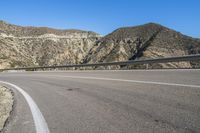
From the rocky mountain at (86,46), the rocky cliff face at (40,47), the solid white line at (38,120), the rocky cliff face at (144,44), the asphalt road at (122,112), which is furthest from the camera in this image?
the rocky cliff face at (40,47)

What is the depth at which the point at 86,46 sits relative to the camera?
3784 inches

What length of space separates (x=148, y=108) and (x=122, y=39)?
63.0 m

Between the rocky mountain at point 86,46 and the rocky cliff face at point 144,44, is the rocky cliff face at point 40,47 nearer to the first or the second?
the rocky mountain at point 86,46

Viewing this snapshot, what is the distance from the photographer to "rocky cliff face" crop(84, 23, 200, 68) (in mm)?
50938

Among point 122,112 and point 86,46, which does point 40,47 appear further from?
point 122,112

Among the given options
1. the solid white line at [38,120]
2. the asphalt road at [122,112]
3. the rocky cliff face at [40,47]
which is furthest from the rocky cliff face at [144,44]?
the solid white line at [38,120]

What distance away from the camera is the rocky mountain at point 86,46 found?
52.9m

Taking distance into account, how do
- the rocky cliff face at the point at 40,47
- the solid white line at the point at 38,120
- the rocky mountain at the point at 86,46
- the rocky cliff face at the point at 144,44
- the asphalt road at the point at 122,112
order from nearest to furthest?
1. the asphalt road at the point at 122,112
2. the solid white line at the point at 38,120
3. the rocky cliff face at the point at 144,44
4. the rocky mountain at the point at 86,46
5. the rocky cliff face at the point at 40,47

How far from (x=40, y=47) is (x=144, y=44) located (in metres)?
39.5

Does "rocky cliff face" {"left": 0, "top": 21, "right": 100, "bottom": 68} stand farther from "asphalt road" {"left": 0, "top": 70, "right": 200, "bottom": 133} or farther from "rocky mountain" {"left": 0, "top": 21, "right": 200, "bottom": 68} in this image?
"asphalt road" {"left": 0, "top": 70, "right": 200, "bottom": 133}

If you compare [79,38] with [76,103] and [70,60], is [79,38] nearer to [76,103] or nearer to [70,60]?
[70,60]

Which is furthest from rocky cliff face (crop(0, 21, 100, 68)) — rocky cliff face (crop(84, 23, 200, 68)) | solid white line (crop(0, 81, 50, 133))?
solid white line (crop(0, 81, 50, 133))

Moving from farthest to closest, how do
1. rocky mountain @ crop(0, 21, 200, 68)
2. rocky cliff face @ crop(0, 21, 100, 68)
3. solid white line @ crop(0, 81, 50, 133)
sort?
1. rocky cliff face @ crop(0, 21, 100, 68)
2. rocky mountain @ crop(0, 21, 200, 68)
3. solid white line @ crop(0, 81, 50, 133)

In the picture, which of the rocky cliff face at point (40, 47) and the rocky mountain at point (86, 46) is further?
the rocky cliff face at point (40, 47)
